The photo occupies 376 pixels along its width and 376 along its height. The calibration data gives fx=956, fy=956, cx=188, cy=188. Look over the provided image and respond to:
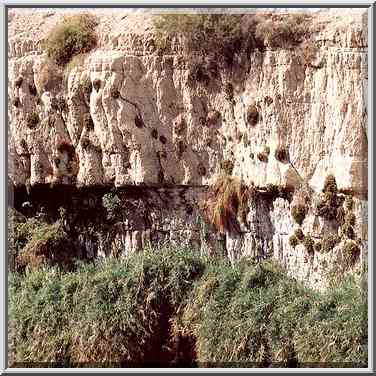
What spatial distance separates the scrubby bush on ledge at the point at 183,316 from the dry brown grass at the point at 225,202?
2.95 feet

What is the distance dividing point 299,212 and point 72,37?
664 cm

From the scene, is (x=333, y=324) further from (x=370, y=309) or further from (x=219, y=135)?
(x=219, y=135)

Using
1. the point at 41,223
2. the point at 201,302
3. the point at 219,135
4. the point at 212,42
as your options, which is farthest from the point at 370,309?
the point at 41,223

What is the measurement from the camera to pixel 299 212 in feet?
67.2

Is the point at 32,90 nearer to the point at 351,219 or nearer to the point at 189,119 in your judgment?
the point at 189,119

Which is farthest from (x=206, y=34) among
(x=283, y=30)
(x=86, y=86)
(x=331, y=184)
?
(x=331, y=184)

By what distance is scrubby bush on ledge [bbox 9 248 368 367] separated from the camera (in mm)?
19242

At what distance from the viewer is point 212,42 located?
21.2m

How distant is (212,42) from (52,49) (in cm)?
394

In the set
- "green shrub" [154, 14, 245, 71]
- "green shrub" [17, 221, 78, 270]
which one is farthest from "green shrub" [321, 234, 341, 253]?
"green shrub" [17, 221, 78, 270]

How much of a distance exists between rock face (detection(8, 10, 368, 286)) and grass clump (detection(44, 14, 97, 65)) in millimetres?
226

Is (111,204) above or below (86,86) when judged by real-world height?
below

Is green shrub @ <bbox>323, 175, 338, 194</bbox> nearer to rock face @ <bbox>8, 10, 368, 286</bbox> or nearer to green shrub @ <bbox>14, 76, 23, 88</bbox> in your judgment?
rock face @ <bbox>8, 10, 368, 286</bbox>

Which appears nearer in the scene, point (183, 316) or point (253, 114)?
point (183, 316)
